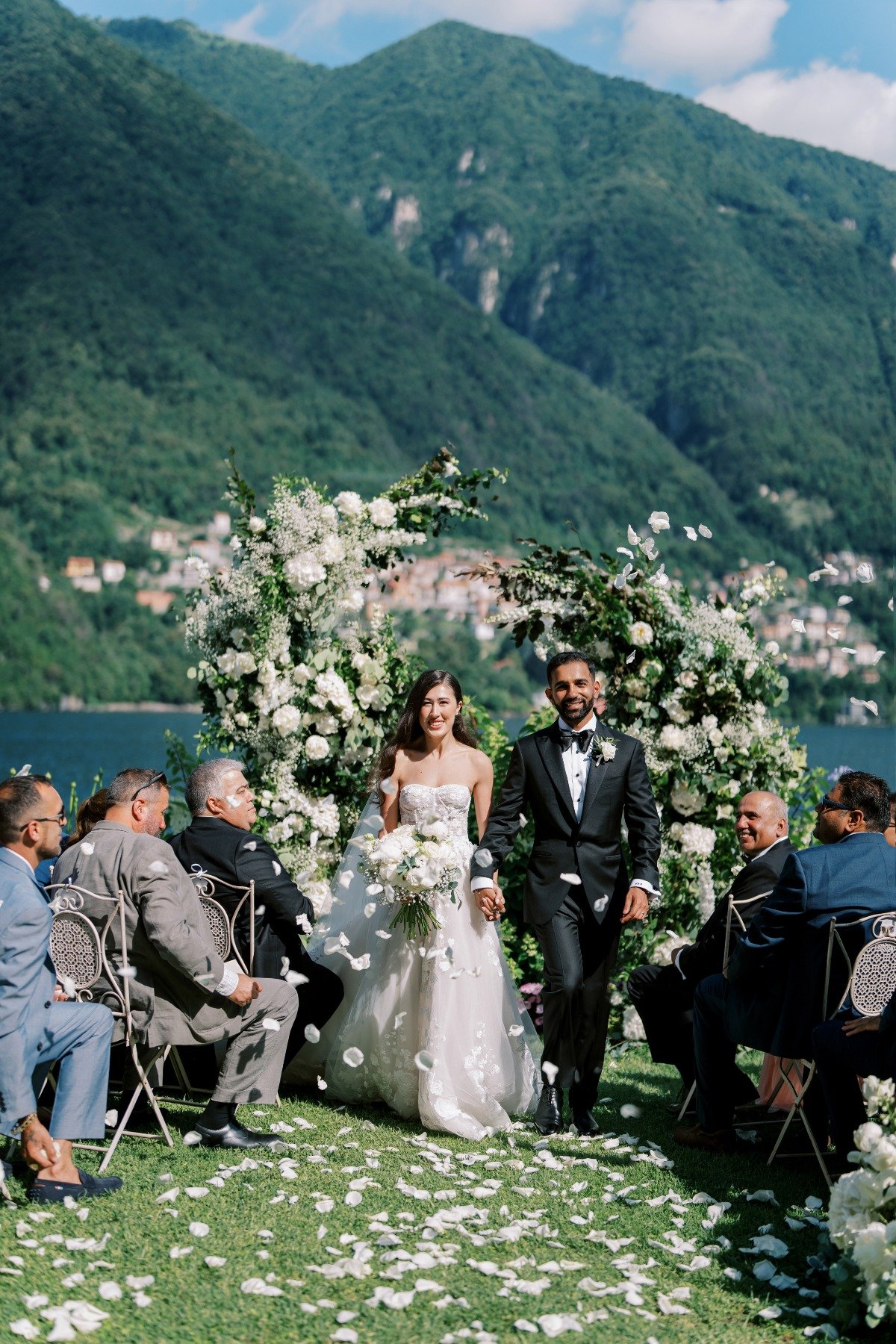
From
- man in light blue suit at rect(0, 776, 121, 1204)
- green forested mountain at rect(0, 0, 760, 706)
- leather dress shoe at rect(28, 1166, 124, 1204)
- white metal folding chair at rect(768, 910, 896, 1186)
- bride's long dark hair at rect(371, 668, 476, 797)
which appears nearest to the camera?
man in light blue suit at rect(0, 776, 121, 1204)

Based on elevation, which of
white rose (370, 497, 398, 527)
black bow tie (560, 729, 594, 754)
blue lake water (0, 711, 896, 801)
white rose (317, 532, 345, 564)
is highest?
white rose (370, 497, 398, 527)

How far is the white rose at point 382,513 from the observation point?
8586 millimetres

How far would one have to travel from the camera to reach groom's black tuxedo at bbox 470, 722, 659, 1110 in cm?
632

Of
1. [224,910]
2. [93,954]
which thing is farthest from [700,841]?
[93,954]

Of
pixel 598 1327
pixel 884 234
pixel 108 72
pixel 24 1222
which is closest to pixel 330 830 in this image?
pixel 24 1222

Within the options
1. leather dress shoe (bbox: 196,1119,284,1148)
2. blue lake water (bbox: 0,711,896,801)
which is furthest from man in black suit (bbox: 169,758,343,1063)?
blue lake water (bbox: 0,711,896,801)

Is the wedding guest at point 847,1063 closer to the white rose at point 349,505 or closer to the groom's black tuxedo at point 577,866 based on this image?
the groom's black tuxedo at point 577,866

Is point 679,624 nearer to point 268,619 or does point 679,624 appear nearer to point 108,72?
point 268,619

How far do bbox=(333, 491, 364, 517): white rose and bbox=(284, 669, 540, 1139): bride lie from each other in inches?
75.4

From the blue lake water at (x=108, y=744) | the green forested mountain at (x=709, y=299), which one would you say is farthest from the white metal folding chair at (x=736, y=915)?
the green forested mountain at (x=709, y=299)

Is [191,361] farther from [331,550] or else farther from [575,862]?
[575,862]

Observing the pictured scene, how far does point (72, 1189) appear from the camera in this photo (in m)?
4.97

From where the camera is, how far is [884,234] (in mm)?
192625

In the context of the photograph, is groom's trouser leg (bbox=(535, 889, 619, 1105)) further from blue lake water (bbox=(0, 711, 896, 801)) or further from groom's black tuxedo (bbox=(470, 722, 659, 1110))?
blue lake water (bbox=(0, 711, 896, 801))
